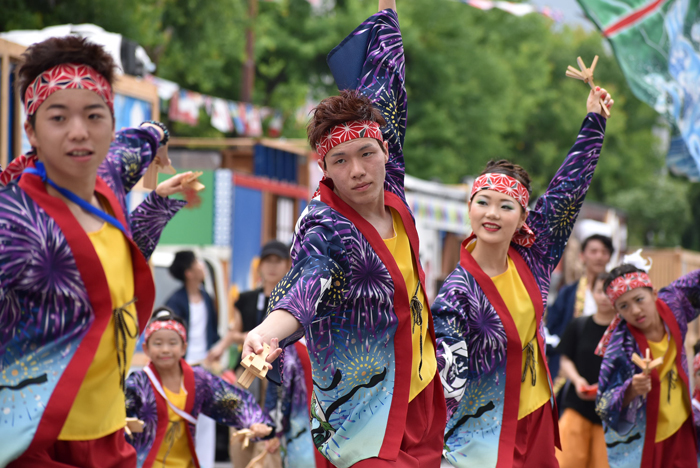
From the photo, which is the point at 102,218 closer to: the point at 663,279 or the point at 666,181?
the point at 663,279

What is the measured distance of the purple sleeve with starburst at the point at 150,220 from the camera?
357 cm

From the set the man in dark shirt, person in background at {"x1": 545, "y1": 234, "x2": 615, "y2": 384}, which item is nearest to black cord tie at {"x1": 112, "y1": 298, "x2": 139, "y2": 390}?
the man in dark shirt

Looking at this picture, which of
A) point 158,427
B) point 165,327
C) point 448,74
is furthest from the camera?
point 448,74

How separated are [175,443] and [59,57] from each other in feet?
11.1

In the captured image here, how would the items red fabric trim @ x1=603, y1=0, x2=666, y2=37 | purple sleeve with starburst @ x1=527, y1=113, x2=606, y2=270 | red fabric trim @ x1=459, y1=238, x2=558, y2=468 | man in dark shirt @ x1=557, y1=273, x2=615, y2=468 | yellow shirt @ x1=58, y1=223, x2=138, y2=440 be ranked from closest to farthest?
yellow shirt @ x1=58, y1=223, x2=138, y2=440 → red fabric trim @ x1=459, y1=238, x2=558, y2=468 → purple sleeve with starburst @ x1=527, y1=113, x2=606, y2=270 → man in dark shirt @ x1=557, y1=273, x2=615, y2=468 → red fabric trim @ x1=603, y1=0, x2=666, y2=37

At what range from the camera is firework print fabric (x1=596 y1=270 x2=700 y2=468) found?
5703 mm

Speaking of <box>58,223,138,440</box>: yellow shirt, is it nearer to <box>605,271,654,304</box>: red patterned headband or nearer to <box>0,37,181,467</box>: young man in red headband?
<box>0,37,181,467</box>: young man in red headband

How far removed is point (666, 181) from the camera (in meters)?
39.6

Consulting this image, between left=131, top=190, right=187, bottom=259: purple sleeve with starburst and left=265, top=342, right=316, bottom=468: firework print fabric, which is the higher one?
left=131, top=190, right=187, bottom=259: purple sleeve with starburst

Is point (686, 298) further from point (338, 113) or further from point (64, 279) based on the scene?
point (64, 279)

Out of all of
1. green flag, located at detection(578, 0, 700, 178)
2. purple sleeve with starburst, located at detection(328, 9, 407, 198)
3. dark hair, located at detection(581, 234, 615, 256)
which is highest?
green flag, located at detection(578, 0, 700, 178)

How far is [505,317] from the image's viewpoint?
14.3 feet

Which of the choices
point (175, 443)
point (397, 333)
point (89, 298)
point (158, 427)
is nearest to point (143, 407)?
point (158, 427)

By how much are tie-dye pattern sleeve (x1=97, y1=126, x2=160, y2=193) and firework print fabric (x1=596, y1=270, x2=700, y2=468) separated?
3.25 m
